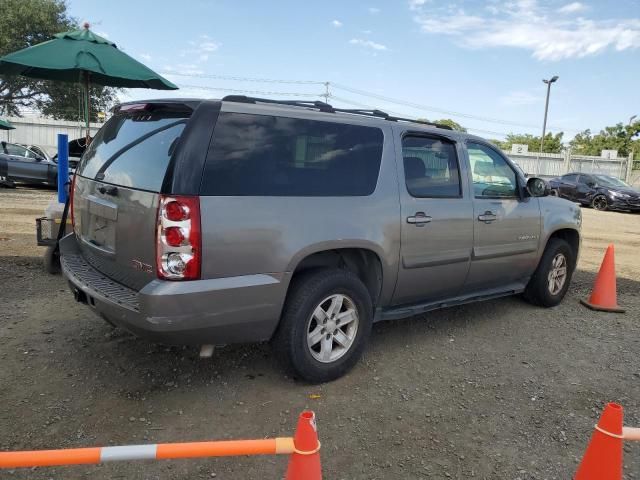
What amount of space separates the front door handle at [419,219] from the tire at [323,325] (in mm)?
649

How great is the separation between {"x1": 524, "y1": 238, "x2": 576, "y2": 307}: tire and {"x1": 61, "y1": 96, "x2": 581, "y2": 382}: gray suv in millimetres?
1222

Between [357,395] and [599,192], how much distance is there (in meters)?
19.3

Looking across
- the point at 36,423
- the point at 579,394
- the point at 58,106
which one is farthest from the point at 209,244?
the point at 58,106

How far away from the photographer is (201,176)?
291 centimetres

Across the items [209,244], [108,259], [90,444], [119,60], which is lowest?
[90,444]

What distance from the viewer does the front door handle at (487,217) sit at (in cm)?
453

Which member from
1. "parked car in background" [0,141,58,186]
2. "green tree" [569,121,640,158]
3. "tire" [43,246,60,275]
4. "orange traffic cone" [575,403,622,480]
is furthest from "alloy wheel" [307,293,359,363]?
"green tree" [569,121,640,158]

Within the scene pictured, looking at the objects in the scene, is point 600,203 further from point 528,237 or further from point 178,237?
point 178,237

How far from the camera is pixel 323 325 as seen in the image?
3.54 metres

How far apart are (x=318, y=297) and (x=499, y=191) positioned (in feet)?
7.88

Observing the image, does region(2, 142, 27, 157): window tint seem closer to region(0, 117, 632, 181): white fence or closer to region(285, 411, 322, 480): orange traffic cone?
region(0, 117, 632, 181): white fence

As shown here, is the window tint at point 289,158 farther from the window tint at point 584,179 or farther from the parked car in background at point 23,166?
the window tint at point 584,179

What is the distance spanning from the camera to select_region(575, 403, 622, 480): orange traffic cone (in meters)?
2.32

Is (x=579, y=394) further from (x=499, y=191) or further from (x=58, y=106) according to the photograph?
(x=58, y=106)
